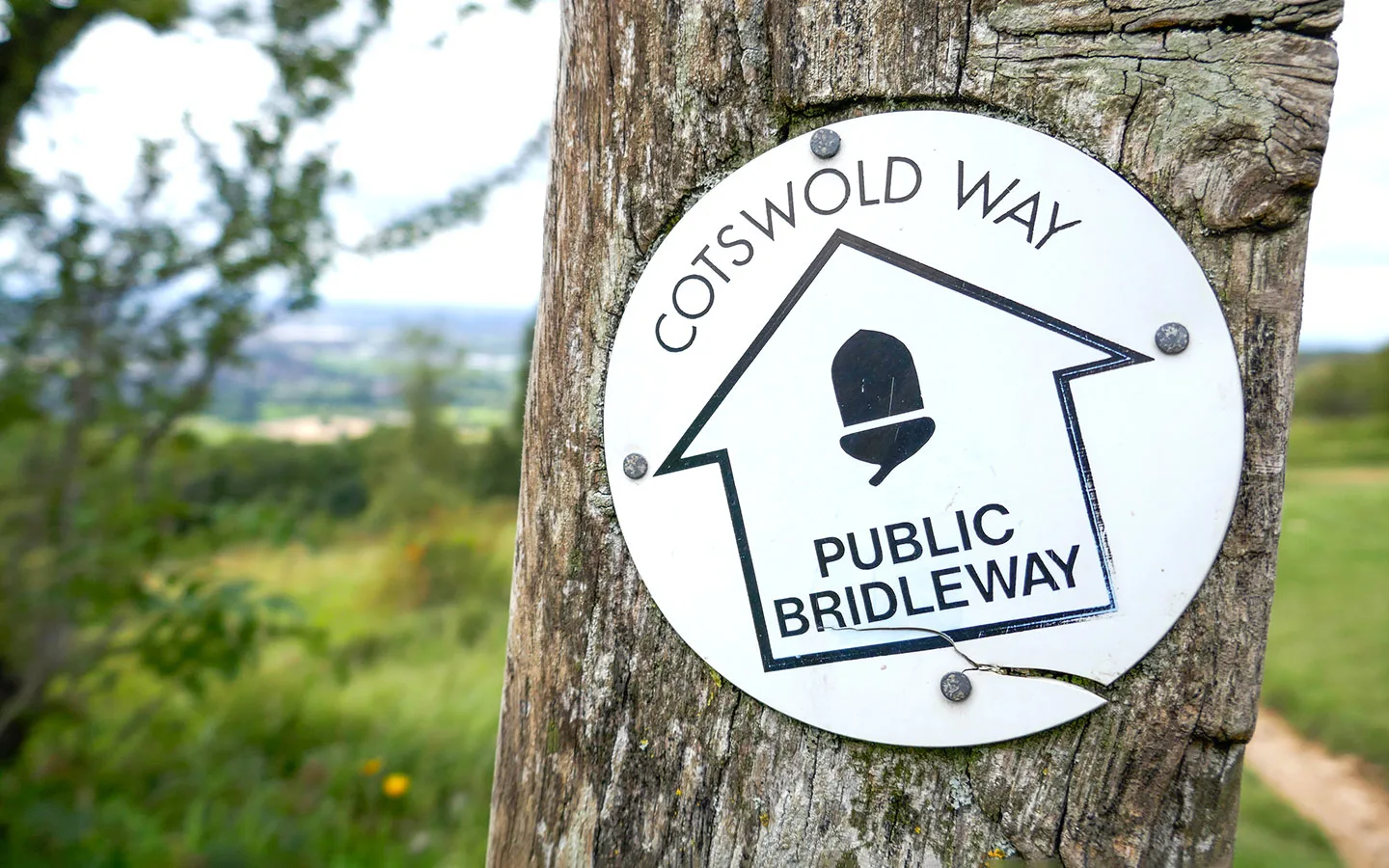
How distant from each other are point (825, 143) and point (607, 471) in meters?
0.48

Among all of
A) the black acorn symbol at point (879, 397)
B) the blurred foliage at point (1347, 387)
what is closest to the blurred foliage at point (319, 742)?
the black acorn symbol at point (879, 397)

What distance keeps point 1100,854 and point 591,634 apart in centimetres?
65

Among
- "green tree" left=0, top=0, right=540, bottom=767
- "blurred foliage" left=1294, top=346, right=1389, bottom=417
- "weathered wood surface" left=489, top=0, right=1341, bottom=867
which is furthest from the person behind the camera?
"blurred foliage" left=1294, top=346, right=1389, bottom=417

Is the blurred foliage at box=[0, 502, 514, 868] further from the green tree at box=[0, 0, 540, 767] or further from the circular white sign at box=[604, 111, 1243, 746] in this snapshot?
the circular white sign at box=[604, 111, 1243, 746]

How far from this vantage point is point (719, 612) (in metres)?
1.04

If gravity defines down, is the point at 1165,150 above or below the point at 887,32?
below

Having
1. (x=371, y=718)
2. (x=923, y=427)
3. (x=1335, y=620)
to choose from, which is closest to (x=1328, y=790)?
(x=1335, y=620)

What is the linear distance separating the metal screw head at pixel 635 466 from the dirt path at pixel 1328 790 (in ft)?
9.73

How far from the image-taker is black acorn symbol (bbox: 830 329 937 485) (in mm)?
974

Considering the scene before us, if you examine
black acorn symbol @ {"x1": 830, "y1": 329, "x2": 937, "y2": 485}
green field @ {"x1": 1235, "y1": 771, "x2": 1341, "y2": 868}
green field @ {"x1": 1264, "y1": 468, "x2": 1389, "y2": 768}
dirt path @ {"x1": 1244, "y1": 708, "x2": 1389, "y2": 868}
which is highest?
black acorn symbol @ {"x1": 830, "y1": 329, "x2": 937, "y2": 485}

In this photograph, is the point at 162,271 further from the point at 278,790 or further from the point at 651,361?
the point at 651,361

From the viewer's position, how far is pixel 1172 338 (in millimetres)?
904

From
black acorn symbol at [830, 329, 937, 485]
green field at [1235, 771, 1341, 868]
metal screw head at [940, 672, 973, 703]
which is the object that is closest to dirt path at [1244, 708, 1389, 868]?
green field at [1235, 771, 1341, 868]

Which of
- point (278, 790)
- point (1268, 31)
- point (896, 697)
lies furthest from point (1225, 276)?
point (278, 790)
